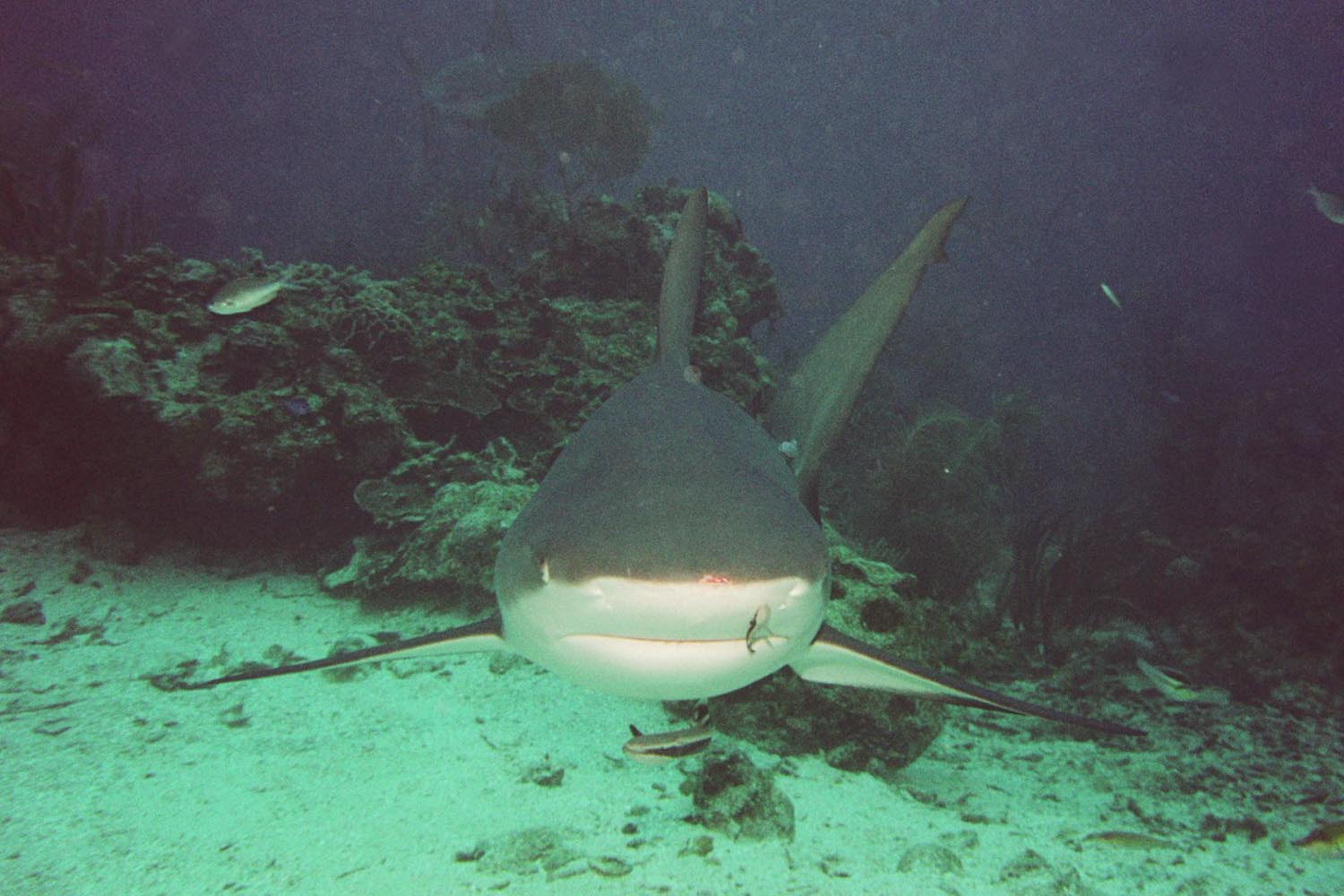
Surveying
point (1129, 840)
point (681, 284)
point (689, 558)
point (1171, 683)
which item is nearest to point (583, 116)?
point (681, 284)

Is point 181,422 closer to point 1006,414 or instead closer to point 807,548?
point 807,548

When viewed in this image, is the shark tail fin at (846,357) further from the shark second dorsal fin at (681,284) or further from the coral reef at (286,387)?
the coral reef at (286,387)

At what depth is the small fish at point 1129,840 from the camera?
261 cm

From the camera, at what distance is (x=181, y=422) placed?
453 centimetres

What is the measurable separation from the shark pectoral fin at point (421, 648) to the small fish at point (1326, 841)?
3851 mm

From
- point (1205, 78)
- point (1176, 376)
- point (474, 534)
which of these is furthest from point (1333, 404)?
point (1205, 78)

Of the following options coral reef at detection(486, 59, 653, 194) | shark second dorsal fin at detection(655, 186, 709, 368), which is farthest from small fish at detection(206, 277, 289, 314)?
coral reef at detection(486, 59, 653, 194)

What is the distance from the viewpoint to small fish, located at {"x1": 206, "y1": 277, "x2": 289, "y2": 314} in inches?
179

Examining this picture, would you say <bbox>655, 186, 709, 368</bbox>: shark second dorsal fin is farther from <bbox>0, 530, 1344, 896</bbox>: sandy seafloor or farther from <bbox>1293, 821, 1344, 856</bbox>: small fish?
<bbox>1293, 821, 1344, 856</bbox>: small fish

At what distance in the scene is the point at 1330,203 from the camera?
363 inches

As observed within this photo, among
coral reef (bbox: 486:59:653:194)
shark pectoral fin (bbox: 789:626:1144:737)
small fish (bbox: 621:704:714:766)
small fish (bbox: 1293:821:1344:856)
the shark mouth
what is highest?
coral reef (bbox: 486:59:653:194)

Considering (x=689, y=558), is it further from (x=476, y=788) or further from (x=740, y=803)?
(x=476, y=788)

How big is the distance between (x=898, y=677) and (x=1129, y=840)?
1.71m

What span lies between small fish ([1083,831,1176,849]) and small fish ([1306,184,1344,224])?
11.5 meters
